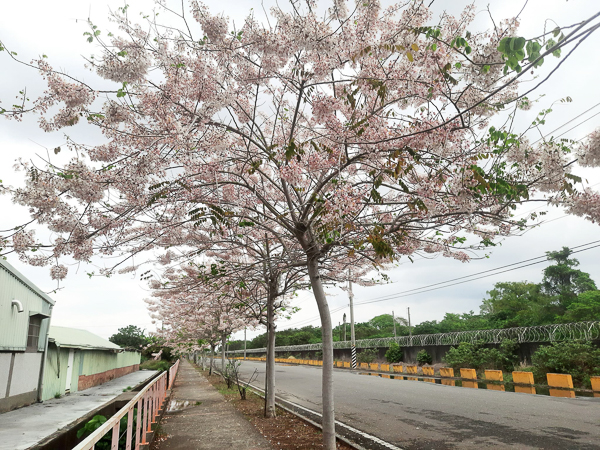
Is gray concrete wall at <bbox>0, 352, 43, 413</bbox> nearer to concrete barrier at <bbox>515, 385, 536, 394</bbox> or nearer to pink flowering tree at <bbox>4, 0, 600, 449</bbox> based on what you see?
pink flowering tree at <bbox>4, 0, 600, 449</bbox>

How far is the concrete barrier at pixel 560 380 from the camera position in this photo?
14719 mm

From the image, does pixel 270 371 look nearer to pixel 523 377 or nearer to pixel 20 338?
pixel 20 338

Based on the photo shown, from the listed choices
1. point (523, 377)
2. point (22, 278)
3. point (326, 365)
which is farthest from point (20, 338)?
point (523, 377)

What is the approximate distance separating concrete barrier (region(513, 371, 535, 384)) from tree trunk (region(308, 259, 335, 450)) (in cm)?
Result: 1381

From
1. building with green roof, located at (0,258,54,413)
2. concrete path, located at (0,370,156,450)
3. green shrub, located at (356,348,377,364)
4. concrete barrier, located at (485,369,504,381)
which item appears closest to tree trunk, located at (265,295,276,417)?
concrete path, located at (0,370,156,450)

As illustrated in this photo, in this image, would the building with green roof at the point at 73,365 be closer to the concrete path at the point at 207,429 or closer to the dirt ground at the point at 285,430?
the concrete path at the point at 207,429

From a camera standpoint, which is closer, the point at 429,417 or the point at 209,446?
the point at 209,446

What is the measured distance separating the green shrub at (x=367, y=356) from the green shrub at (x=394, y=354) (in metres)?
1.86

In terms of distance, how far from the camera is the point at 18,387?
14203 millimetres

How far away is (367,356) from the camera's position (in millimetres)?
33312

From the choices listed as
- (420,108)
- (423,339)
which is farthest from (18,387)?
(423,339)

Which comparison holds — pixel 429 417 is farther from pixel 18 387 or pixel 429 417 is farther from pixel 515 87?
pixel 18 387

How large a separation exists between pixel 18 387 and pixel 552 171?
17368 millimetres

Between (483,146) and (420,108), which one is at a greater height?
(420,108)
